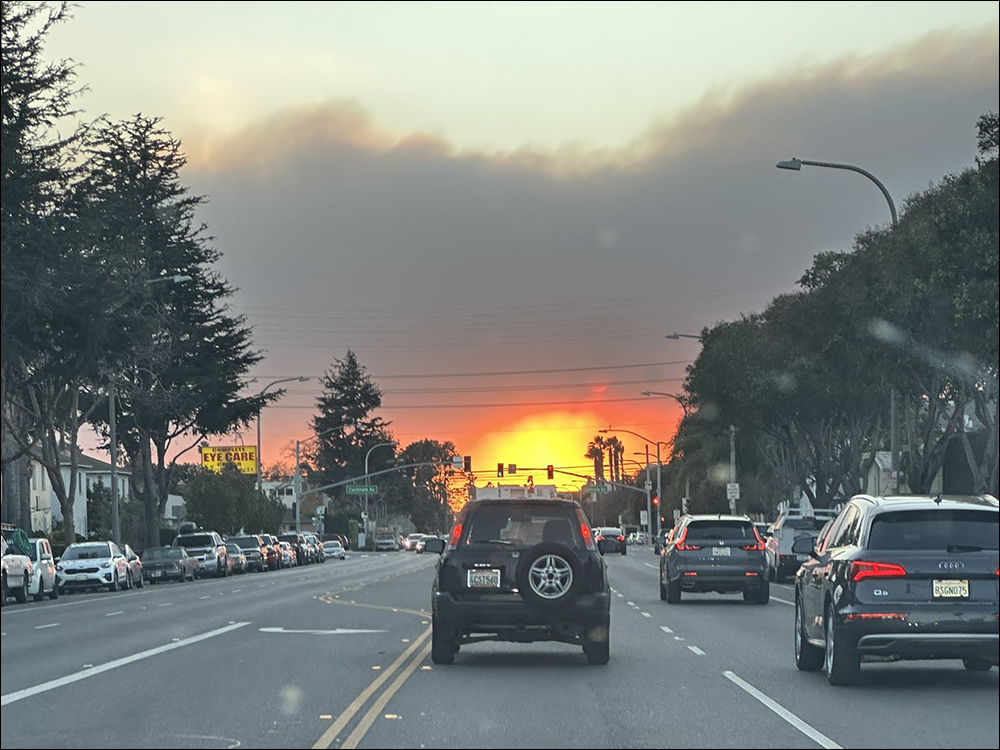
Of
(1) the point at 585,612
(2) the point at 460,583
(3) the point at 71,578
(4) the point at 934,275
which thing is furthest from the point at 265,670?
(3) the point at 71,578

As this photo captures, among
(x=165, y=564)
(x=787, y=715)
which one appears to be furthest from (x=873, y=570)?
(x=165, y=564)

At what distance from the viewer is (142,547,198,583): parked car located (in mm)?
61441

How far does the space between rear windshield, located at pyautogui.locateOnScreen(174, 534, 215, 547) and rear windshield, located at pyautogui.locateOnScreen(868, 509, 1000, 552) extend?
53687mm

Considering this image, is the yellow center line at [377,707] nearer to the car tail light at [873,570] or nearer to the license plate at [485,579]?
the license plate at [485,579]

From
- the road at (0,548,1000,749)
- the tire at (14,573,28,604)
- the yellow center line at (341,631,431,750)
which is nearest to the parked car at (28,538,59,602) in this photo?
the tire at (14,573,28,604)

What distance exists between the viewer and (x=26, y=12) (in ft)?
130

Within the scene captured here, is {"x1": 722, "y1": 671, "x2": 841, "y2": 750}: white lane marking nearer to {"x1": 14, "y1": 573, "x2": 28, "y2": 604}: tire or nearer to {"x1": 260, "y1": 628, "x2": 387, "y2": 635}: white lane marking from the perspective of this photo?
{"x1": 260, "y1": 628, "x2": 387, "y2": 635}: white lane marking

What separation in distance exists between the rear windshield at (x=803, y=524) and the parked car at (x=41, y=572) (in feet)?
67.1

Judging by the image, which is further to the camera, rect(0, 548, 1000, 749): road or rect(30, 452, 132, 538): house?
rect(30, 452, 132, 538): house

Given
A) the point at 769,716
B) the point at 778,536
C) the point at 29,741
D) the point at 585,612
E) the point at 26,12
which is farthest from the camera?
the point at 778,536

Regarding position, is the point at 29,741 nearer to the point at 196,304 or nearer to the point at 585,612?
the point at 585,612

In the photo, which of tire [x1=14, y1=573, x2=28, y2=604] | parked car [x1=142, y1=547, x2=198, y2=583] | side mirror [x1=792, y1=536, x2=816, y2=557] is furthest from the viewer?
parked car [x1=142, y1=547, x2=198, y2=583]

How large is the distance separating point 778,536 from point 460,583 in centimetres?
2903

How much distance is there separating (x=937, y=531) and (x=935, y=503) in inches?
11.2
